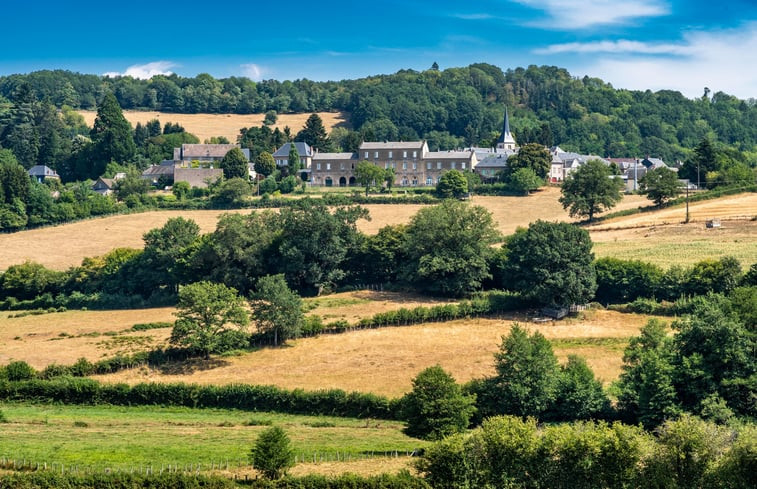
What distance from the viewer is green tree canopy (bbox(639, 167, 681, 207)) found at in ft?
287

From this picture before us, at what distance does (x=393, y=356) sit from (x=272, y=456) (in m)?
20.3

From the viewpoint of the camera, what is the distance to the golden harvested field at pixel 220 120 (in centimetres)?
16262

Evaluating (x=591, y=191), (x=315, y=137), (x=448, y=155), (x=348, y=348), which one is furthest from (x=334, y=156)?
(x=348, y=348)

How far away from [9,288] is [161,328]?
1839cm

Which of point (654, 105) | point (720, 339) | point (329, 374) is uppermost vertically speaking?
point (654, 105)

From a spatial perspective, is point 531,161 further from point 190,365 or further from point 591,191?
point 190,365

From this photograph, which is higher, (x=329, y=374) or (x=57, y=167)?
(x=57, y=167)

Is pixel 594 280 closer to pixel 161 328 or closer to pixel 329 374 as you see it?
pixel 329 374

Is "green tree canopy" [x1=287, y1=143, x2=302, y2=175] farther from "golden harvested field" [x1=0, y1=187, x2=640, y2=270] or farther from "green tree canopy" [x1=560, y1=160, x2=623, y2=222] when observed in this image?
"green tree canopy" [x1=560, y1=160, x2=623, y2=222]

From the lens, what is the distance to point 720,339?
39.0 m

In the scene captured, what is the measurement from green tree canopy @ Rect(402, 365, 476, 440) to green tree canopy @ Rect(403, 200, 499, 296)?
88.5 feet

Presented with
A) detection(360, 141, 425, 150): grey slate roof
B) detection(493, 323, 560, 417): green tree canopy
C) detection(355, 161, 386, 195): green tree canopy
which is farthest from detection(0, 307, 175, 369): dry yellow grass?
detection(360, 141, 425, 150): grey slate roof

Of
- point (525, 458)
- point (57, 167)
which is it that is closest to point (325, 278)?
point (525, 458)

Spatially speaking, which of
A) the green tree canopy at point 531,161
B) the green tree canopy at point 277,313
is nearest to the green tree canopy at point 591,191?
the green tree canopy at point 531,161
